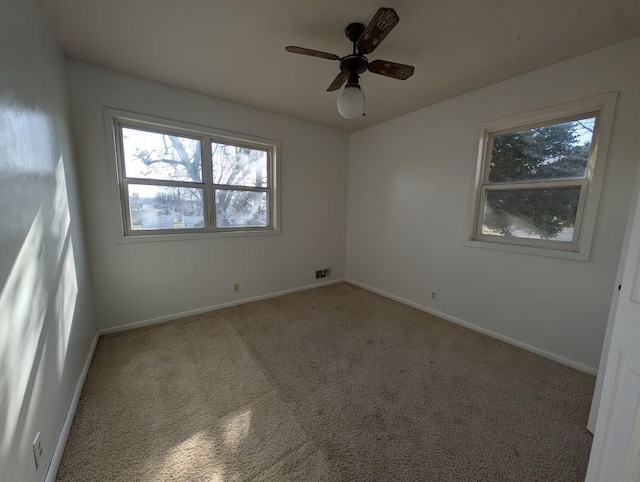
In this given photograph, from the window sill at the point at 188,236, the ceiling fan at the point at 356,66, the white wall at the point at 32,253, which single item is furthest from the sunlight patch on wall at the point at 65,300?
the ceiling fan at the point at 356,66

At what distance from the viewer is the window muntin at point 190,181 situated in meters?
2.55

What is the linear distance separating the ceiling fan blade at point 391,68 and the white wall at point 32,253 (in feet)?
6.28

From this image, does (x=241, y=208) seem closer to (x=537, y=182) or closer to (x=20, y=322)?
(x=20, y=322)

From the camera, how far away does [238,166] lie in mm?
3199

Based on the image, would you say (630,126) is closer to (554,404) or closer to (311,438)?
(554,404)

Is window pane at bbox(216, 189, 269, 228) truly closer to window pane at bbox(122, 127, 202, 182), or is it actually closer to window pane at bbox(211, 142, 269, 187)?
window pane at bbox(211, 142, 269, 187)

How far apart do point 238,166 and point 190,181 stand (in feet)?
2.05

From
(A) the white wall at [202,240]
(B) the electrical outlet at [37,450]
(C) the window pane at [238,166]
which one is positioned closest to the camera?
(B) the electrical outlet at [37,450]

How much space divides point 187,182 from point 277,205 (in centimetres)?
113

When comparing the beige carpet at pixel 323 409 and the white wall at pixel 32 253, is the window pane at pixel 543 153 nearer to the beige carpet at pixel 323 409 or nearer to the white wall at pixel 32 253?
the beige carpet at pixel 323 409

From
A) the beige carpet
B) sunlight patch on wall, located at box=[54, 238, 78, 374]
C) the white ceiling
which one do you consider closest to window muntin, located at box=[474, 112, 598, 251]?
the white ceiling

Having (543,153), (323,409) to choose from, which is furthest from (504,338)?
(323,409)

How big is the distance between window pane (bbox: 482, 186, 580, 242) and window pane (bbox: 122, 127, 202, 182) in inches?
131

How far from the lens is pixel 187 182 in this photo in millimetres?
2828
